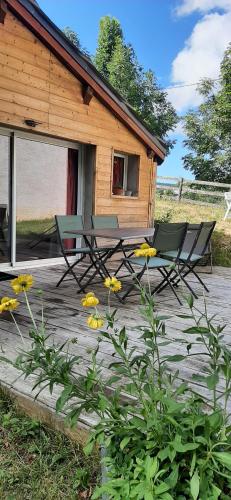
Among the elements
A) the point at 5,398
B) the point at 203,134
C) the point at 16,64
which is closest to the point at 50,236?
the point at 16,64

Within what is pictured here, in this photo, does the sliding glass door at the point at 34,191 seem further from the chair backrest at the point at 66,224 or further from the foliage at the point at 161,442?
the foliage at the point at 161,442

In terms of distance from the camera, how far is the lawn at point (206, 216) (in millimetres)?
6918

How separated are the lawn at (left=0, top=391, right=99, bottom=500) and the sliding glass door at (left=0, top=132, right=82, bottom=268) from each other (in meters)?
3.57

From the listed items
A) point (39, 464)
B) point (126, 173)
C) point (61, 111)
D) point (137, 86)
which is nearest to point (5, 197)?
point (61, 111)

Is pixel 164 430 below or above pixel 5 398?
above

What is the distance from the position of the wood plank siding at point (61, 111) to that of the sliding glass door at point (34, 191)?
0.29m

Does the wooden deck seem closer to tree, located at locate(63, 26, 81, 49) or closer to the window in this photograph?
the window

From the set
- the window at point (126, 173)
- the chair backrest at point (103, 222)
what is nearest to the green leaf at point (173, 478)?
the chair backrest at point (103, 222)

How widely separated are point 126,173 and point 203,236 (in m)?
3.31

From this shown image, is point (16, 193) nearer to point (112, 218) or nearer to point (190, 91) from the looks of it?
point (112, 218)

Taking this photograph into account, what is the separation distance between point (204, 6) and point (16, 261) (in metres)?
16.2

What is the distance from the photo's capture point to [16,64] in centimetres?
472

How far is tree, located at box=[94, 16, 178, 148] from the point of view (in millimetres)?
18828

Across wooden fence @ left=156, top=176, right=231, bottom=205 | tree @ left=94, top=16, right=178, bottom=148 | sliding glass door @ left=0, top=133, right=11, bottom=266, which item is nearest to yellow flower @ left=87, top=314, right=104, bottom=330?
sliding glass door @ left=0, top=133, right=11, bottom=266
